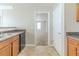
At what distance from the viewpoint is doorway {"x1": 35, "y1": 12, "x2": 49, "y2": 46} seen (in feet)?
8.62

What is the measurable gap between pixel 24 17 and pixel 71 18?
0.91 metres

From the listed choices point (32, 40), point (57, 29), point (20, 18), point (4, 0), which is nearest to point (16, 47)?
point (32, 40)

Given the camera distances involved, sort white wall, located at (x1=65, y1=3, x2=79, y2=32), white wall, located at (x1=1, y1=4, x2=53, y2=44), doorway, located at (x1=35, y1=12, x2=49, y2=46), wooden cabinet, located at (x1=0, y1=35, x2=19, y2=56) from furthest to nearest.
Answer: doorway, located at (x1=35, y1=12, x2=49, y2=46) < white wall, located at (x1=1, y1=4, x2=53, y2=44) < wooden cabinet, located at (x1=0, y1=35, x2=19, y2=56) < white wall, located at (x1=65, y1=3, x2=79, y2=32)

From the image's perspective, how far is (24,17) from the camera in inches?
104

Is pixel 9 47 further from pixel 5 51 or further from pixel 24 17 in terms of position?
pixel 24 17

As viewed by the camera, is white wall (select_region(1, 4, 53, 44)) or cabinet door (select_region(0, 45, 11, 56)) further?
white wall (select_region(1, 4, 53, 44))

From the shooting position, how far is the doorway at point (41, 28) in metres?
2.63

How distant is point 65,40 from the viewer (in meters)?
2.38

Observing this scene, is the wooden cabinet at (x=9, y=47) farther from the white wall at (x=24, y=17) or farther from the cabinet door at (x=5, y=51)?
the white wall at (x=24, y=17)

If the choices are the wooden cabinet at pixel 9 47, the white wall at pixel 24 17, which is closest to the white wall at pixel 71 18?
the white wall at pixel 24 17

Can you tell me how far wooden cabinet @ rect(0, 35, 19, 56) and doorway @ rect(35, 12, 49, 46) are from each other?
0.47 m

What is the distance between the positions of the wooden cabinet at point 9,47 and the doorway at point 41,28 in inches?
18.5

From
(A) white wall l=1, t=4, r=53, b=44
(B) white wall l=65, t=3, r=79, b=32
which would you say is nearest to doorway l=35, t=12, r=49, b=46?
(A) white wall l=1, t=4, r=53, b=44

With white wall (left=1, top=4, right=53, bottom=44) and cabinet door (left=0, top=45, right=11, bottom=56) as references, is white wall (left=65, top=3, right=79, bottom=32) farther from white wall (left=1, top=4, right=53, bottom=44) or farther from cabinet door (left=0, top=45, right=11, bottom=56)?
cabinet door (left=0, top=45, right=11, bottom=56)
